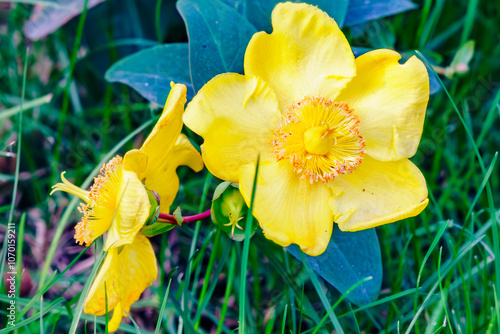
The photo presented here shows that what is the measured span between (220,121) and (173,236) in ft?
1.87

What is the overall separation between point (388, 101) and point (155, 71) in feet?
1.52

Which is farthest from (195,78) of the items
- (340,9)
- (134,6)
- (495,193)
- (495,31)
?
(495,31)

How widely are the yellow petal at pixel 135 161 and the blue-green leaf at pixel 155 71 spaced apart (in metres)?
0.25

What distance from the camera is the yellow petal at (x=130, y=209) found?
2.24ft

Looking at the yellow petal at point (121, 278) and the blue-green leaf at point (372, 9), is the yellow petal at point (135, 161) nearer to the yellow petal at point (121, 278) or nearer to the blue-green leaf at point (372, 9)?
the yellow petal at point (121, 278)

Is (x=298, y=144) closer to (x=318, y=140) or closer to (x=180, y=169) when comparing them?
(x=318, y=140)

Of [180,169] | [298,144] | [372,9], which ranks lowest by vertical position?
[180,169]

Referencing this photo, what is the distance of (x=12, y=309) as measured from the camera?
0.89 metres

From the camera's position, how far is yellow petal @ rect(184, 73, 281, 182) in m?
0.76

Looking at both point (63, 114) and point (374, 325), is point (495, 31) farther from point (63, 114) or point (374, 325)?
point (63, 114)

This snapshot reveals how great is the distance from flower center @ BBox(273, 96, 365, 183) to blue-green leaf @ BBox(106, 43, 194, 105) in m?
0.24

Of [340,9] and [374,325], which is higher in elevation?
[340,9]

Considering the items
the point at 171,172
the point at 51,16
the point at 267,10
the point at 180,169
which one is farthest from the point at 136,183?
the point at 51,16

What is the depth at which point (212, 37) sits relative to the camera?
928 mm
